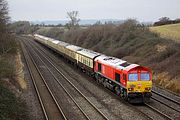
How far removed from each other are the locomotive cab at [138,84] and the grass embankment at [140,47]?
5909 millimetres

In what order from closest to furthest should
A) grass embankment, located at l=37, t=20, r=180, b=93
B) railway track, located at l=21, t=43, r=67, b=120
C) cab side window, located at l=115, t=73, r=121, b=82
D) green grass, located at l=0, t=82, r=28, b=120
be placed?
1. green grass, located at l=0, t=82, r=28, b=120
2. railway track, located at l=21, t=43, r=67, b=120
3. cab side window, located at l=115, t=73, r=121, b=82
4. grass embankment, located at l=37, t=20, r=180, b=93

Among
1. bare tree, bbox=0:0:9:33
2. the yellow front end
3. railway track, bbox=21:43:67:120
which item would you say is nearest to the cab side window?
the yellow front end

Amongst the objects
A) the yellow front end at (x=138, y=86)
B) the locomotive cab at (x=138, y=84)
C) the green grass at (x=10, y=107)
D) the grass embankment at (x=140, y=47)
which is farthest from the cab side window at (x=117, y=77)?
the green grass at (x=10, y=107)

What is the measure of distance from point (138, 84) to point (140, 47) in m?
27.3

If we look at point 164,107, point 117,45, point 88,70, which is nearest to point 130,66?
point 164,107

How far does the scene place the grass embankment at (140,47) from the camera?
33.6 meters

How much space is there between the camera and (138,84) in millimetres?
23984

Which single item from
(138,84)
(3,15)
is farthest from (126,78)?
(3,15)

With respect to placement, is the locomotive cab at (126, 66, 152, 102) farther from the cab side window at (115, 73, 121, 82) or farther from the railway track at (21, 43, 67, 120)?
the railway track at (21, 43, 67, 120)

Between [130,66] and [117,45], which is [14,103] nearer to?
[130,66]

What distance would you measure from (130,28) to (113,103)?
123 feet

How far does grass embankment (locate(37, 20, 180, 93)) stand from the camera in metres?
33.6

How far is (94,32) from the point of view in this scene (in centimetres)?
7538

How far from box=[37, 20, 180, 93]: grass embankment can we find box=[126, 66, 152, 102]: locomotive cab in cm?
591
